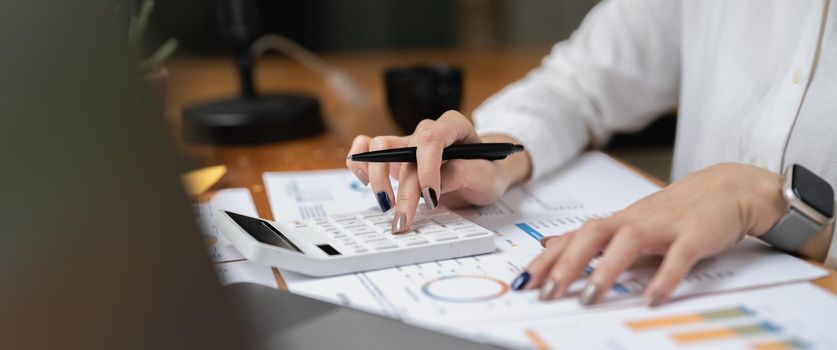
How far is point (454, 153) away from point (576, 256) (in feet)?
0.61

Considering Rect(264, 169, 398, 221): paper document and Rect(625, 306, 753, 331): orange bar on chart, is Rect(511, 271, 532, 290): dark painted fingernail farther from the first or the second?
Rect(264, 169, 398, 221): paper document

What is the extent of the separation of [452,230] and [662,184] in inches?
10.5

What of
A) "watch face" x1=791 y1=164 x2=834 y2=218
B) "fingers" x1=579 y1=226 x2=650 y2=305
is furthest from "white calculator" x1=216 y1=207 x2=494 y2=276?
"watch face" x1=791 y1=164 x2=834 y2=218

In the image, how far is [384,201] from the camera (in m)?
0.62

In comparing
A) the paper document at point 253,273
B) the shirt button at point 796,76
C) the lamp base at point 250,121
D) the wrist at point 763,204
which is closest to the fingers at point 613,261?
the wrist at point 763,204

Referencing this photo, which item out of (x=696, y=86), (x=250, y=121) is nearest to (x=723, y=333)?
(x=696, y=86)

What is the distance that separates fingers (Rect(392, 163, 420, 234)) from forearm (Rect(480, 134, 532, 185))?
13 cm

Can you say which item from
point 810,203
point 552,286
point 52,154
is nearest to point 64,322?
point 52,154

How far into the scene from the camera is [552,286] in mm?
470

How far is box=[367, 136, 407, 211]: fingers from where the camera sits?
2.05 feet

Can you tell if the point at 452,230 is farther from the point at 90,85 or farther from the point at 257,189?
the point at 90,85

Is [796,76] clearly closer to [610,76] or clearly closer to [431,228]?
[610,76]

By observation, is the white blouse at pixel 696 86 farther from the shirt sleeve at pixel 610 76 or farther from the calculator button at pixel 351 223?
the calculator button at pixel 351 223

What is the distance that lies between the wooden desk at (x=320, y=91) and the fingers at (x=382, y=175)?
11cm
